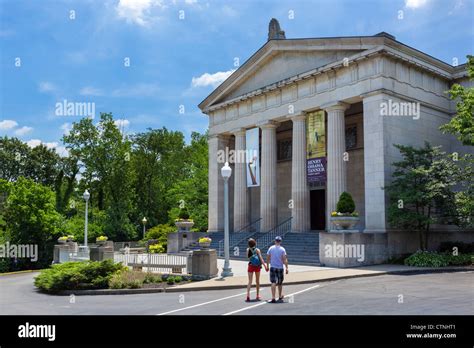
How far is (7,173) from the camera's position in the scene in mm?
73875

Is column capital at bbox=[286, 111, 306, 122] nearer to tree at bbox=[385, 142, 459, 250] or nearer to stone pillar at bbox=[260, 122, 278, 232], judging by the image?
stone pillar at bbox=[260, 122, 278, 232]

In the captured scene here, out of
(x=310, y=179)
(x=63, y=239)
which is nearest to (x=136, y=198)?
(x=63, y=239)

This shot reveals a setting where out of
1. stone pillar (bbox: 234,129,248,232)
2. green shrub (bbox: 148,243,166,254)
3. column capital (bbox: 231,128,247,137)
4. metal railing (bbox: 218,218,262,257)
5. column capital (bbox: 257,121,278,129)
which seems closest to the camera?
metal railing (bbox: 218,218,262,257)

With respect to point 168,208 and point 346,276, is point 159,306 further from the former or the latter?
point 168,208

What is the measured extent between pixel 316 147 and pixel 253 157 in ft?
19.8

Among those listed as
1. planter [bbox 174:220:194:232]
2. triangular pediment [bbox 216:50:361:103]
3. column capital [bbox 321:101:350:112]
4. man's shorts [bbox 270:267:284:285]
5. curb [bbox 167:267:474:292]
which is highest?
triangular pediment [bbox 216:50:361:103]

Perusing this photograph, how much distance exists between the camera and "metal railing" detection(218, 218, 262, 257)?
110ft

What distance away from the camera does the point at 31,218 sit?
4544 cm

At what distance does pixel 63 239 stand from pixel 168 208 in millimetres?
34442

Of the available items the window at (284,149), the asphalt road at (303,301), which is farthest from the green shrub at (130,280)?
the window at (284,149)

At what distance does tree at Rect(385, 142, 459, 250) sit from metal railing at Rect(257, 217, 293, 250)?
349 inches

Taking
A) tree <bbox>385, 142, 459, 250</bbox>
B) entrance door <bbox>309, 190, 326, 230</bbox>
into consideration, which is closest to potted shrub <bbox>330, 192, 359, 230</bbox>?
tree <bbox>385, 142, 459, 250</bbox>

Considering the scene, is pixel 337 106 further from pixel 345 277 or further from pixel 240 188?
pixel 345 277

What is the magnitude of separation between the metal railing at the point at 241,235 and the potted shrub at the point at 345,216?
34.1 ft
